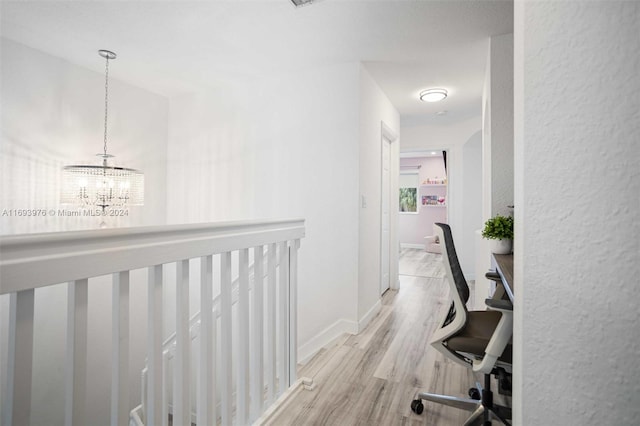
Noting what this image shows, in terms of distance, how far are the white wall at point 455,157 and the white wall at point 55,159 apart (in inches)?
163

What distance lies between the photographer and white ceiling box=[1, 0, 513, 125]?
2158 mm

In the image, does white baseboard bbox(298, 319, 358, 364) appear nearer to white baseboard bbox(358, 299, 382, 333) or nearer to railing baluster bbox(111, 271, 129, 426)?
white baseboard bbox(358, 299, 382, 333)

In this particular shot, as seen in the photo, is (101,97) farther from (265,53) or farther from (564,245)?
(564,245)

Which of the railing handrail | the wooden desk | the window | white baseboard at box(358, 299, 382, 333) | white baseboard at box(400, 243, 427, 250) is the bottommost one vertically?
white baseboard at box(358, 299, 382, 333)

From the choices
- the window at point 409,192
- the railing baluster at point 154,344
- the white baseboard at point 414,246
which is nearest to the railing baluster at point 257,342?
the railing baluster at point 154,344

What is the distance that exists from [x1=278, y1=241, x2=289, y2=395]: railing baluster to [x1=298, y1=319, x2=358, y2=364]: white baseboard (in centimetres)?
109

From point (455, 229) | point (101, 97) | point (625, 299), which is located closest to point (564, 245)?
point (625, 299)

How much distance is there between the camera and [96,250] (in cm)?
84

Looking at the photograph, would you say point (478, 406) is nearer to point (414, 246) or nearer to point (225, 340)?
point (225, 340)

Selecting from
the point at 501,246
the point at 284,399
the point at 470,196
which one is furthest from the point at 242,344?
the point at 470,196

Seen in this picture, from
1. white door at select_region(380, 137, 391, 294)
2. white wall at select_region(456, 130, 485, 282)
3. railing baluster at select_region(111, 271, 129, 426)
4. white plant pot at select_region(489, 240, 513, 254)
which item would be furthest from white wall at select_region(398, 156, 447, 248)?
railing baluster at select_region(111, 271, 129, 426)

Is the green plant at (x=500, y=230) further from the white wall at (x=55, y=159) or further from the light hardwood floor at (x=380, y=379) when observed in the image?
the white wall at (x=55, y=159)

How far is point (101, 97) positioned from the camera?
330 cm

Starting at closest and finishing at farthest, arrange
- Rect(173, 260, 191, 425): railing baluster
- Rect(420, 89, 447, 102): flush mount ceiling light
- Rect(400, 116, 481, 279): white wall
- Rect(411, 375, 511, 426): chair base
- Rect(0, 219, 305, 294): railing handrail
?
A: Rect(0, 219, 305, 294): railing handrail
Rect(173, 260, 191, 425): railing baluster
Rect(411, 375, 511, 426): chair base
Rect(420, 89, 447, 102): flush mount ceiling light
Rect(400, 116, 481, 279): white wall
